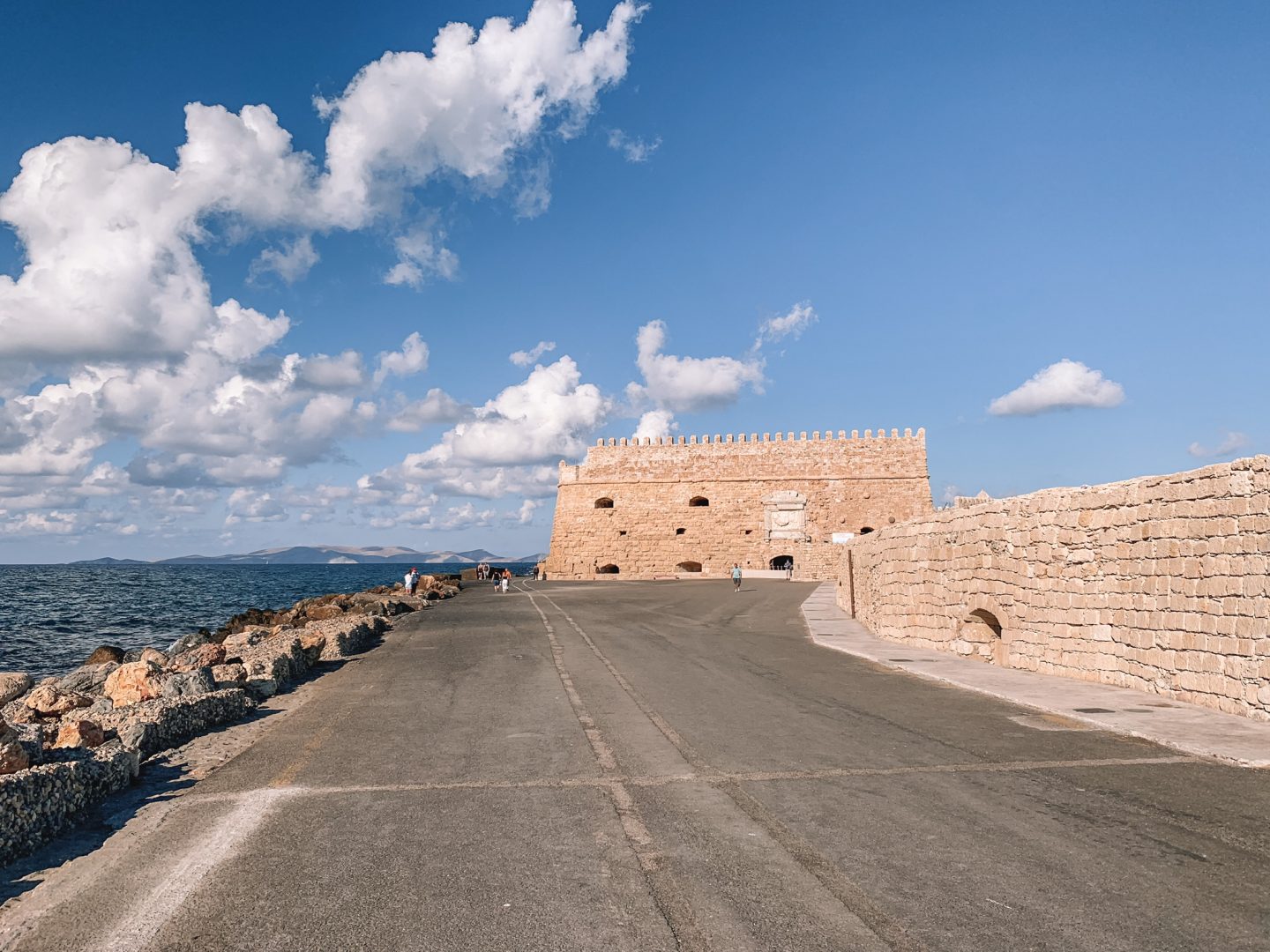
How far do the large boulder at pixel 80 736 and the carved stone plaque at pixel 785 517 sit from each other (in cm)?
5133

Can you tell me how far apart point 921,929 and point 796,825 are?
1480mm

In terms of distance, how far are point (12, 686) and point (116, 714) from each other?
32.5ft

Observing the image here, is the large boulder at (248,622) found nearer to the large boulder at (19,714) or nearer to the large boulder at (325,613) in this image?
the large boulder at (325,613)

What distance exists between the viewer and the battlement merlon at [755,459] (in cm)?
5672

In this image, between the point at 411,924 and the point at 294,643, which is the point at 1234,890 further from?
the point at 294,643

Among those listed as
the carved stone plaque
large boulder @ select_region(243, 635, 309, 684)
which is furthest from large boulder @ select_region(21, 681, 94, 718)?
the carved stone plaque

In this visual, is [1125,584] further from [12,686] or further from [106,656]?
[106,656]

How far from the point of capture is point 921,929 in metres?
3.75

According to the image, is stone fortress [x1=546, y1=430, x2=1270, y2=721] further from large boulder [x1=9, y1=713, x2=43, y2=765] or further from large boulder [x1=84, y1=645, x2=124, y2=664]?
large boulder [x1=84, y1=645, x2=124, y2=664]

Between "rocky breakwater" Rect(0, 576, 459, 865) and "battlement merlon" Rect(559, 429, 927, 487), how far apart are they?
3936cm

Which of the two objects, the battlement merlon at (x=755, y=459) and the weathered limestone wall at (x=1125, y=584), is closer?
the weathered limestone wall at (x=1125, y=584)

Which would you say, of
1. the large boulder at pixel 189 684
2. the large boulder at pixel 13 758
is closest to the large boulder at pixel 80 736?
the large boulder at pixel 13 758

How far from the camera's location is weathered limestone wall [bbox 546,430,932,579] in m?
56.5

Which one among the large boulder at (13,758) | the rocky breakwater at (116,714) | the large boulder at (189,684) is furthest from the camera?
the large boulder at (189,684)
